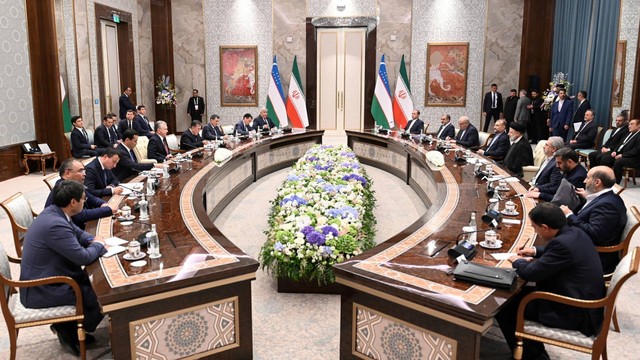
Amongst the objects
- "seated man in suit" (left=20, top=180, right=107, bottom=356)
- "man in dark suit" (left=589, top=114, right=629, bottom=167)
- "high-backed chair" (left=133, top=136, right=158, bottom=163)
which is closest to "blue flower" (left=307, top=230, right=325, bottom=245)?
"seated man in suit" (left=20, top=180, right=107, bottom=356)

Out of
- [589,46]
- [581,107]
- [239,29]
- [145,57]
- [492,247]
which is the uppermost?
[239,29]

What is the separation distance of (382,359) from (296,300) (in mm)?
1468

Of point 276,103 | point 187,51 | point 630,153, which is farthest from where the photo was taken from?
point 187,51

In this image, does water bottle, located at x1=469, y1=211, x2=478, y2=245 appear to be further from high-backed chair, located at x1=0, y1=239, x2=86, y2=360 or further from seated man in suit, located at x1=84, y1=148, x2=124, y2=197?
seated man in suit, located at x1=84, y1=148, x2=124, y2=197

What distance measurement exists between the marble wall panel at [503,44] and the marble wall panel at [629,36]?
3822mm

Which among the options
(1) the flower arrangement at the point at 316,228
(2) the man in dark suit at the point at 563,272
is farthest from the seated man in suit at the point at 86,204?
(2) the man in dark suit at the point at 563,272

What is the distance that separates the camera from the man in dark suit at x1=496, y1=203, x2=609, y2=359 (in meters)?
2.83

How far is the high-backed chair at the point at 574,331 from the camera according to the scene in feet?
9.01

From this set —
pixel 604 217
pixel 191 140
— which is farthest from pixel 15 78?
pixel 604 217

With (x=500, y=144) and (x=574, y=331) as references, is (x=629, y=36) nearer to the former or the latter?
(x=500, y=144)

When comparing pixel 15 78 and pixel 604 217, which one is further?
pixel 15 78

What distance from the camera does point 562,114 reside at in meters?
11.4

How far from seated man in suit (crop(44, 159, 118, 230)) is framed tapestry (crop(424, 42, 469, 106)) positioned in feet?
35.6

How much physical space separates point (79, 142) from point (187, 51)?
19.3 feet
